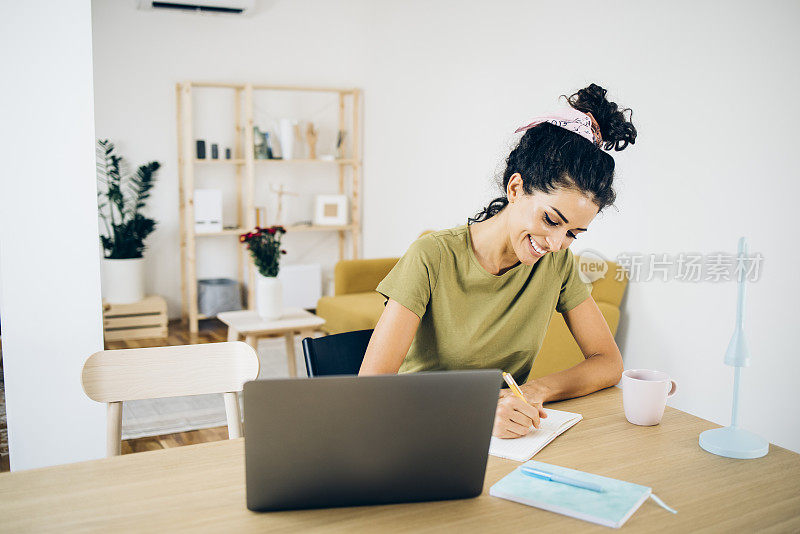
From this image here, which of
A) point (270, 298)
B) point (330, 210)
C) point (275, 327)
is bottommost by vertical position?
point (275, 327)

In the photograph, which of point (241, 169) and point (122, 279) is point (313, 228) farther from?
point (122, 279)

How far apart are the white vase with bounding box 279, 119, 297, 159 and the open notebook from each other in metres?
4.19

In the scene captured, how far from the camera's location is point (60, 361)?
2.05 metres

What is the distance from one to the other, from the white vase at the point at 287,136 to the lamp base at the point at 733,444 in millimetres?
4361

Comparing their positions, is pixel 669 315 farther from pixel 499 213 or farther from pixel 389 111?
pixel 389 111

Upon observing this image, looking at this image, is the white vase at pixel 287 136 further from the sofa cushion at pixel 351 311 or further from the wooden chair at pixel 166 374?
the wooden chair at pixel 166 374

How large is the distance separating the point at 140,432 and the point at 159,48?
3.05 m

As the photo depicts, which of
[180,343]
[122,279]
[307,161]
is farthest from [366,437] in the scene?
[307,161]

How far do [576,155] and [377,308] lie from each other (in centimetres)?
245

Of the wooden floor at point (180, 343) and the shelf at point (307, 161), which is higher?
the shelf at point (307, 161)

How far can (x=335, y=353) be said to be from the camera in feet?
4.85

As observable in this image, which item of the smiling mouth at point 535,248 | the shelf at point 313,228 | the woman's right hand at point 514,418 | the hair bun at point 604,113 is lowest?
the woman's right hand at point 514,418

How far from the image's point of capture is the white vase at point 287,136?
16.8 feet

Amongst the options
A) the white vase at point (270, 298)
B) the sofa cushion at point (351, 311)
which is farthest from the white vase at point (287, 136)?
the white vase at point (270, 298)
